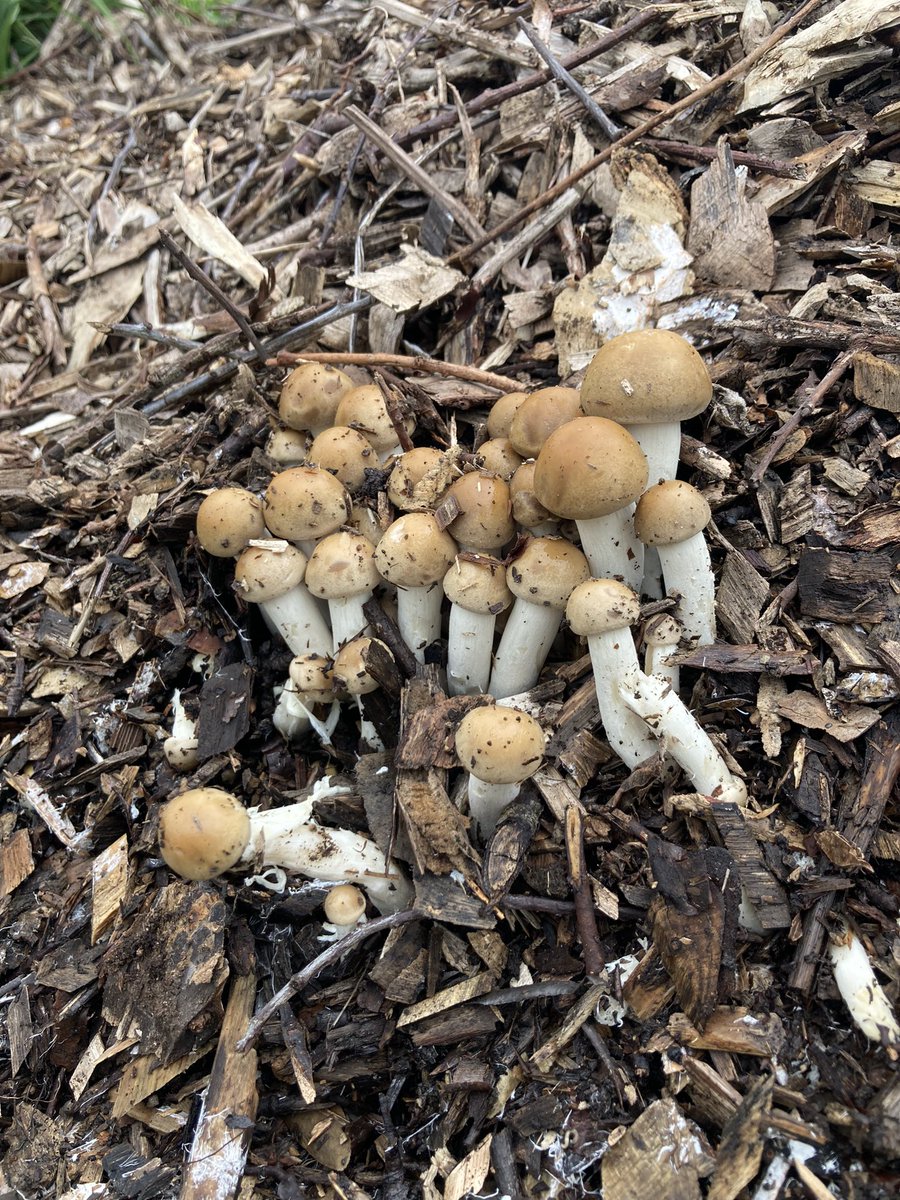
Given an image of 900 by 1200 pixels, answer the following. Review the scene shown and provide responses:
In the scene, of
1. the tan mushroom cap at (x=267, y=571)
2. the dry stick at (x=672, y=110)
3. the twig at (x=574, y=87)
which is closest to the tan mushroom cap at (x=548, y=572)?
the tan mushroom cap at (x=267, y=571)

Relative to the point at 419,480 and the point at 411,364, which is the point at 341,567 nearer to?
the point at 419,480

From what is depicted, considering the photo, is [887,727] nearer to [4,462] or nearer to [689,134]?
[689,134]

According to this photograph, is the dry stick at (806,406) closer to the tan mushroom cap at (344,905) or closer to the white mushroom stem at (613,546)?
the white mushroom stem at (613,546)

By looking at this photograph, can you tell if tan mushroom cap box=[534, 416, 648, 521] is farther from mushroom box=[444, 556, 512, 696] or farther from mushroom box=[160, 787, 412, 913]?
mushroom box=[160, 787, 412, 913]

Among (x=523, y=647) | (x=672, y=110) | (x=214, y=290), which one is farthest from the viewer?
(x=672, y=110)

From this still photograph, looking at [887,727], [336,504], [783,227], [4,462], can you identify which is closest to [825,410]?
[783,227]

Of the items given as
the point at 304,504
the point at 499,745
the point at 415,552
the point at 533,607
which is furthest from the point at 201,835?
the point at 533,607
